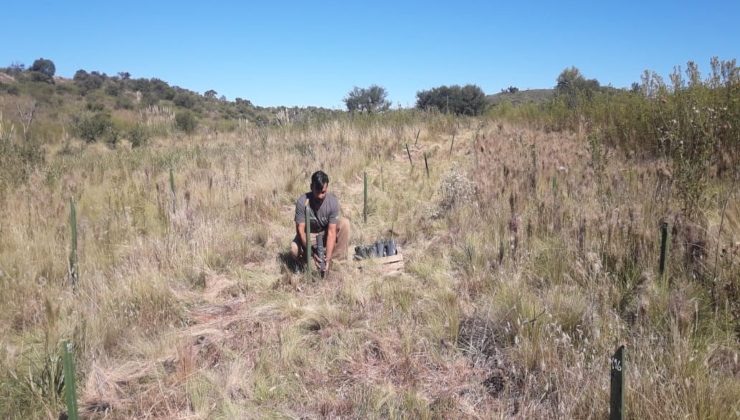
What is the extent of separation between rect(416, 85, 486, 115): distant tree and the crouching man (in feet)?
62.8

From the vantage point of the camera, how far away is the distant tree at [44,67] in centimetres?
4128

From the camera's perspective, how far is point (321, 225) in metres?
5.34

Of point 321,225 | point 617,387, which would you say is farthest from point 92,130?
point 617,387

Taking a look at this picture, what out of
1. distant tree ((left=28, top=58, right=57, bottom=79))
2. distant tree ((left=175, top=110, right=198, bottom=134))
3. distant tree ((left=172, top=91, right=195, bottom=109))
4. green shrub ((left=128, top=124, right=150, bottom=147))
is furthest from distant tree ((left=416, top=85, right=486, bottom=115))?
distant tree ((left=28, top=58, right=57, bottom=79))

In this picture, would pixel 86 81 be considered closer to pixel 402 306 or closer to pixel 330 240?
pixel 330 240

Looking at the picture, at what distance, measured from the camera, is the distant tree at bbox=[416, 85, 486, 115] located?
24.2 metres

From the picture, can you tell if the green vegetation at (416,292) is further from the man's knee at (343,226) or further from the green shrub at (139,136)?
the green shrub at (139,136)

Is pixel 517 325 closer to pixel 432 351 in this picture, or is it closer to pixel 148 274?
pixel 432 351

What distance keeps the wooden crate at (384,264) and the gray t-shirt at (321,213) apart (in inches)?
22.4

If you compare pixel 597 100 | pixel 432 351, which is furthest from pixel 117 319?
pixel 597 100

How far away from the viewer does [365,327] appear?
3.46 meters

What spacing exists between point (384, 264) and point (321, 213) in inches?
37.9

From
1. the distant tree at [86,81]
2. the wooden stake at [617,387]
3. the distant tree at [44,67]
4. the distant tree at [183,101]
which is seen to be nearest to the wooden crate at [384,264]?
the wooden stake at [617,387]

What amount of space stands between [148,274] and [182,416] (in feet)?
6.55
